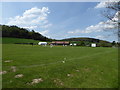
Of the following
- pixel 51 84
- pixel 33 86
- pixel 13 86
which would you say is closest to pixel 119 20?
pixel 51 84

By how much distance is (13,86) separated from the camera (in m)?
7.58

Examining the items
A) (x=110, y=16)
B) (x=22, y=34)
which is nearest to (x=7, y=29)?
(x=22, y=34)

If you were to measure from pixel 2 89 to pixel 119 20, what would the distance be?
46.8ft

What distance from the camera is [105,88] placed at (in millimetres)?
8328

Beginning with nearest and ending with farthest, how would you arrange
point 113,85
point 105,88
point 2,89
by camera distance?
point 2,89
point 105,88
point 113,85

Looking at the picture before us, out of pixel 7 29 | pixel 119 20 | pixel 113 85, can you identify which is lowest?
pixel 113 85

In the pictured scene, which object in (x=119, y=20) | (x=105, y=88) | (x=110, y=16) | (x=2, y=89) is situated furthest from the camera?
(x=110, y=16)

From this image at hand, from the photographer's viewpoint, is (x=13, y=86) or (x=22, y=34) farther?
(x=22, y=34)

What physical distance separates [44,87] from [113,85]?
17.4 ft

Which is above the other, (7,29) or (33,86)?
(7,29)

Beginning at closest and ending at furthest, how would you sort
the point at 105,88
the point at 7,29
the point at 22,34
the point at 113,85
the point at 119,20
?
the point at 105,88 < the point at 113,85 < the point at 119,20 < the point at 7,29 < the point at 22,34

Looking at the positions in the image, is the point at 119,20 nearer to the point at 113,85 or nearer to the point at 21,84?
the point at 113,85

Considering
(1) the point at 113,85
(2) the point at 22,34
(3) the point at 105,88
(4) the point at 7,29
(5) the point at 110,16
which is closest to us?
(3) the point at 105,88

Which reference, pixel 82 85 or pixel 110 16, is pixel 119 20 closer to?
pixel 110 16
